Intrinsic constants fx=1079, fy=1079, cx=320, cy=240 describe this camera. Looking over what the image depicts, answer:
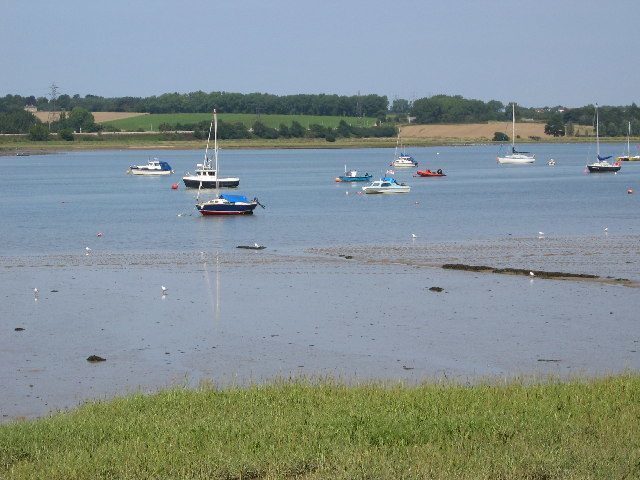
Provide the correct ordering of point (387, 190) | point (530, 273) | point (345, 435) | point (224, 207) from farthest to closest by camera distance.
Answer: point (387, 190) < point (224, 207) < point (530, 273) < point (345, 435)

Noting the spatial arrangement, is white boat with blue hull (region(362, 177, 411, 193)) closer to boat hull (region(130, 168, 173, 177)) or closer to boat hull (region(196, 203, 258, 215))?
boat hull (region(196, 203, 258, 215))

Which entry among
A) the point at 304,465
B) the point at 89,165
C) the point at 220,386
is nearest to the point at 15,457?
the point at 304,465

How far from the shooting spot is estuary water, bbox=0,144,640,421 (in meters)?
Result: 20.9

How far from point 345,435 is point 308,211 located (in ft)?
181

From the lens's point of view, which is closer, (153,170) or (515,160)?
(153,170)

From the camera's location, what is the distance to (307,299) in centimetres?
2983

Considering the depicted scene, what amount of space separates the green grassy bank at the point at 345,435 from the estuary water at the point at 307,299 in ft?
12.7

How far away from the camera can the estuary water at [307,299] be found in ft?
68.4

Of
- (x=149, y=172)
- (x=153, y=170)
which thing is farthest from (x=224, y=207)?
(x=153, y=170)

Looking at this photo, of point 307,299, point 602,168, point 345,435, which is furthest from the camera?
point 602,168

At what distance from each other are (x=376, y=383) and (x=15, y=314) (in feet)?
44.6

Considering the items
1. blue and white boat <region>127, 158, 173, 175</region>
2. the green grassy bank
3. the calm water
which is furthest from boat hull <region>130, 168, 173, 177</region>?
the green grassy bank

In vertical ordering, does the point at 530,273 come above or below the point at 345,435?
below

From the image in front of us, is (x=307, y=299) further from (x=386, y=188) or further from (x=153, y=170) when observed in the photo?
(x=153, y=170)
